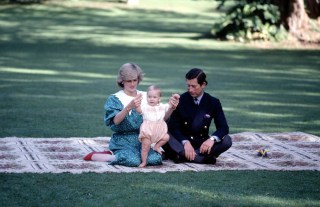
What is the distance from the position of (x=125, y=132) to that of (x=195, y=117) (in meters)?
0.79

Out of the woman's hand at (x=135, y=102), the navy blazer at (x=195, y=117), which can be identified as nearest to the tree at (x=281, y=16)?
the navy blazer at (x=195, y=117)

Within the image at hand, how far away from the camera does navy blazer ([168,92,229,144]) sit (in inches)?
328

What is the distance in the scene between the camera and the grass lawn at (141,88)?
22.0ft

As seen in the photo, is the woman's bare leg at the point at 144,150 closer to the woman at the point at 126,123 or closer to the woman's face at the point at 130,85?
the woman at the point at 126,123

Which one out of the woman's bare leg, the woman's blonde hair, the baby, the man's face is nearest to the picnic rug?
the woman's bare leg

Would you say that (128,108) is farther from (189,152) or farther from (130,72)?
(189,152)

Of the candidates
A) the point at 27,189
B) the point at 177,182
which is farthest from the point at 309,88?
the point at 27,189

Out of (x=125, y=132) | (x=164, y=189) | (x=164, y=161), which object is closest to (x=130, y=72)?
(x=125, y=132)

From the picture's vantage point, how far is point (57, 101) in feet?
41.5

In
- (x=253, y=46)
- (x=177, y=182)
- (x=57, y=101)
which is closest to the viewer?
(x=177, y=182)

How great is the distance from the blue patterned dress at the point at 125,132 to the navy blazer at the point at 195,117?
1.32 feet

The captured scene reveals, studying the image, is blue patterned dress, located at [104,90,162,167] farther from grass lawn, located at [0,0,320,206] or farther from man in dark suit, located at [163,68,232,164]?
grass lawn, located at [0,0,320,206]

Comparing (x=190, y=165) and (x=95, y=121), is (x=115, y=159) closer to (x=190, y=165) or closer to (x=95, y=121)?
(x=190, y=165)

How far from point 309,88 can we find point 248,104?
2667 mm
